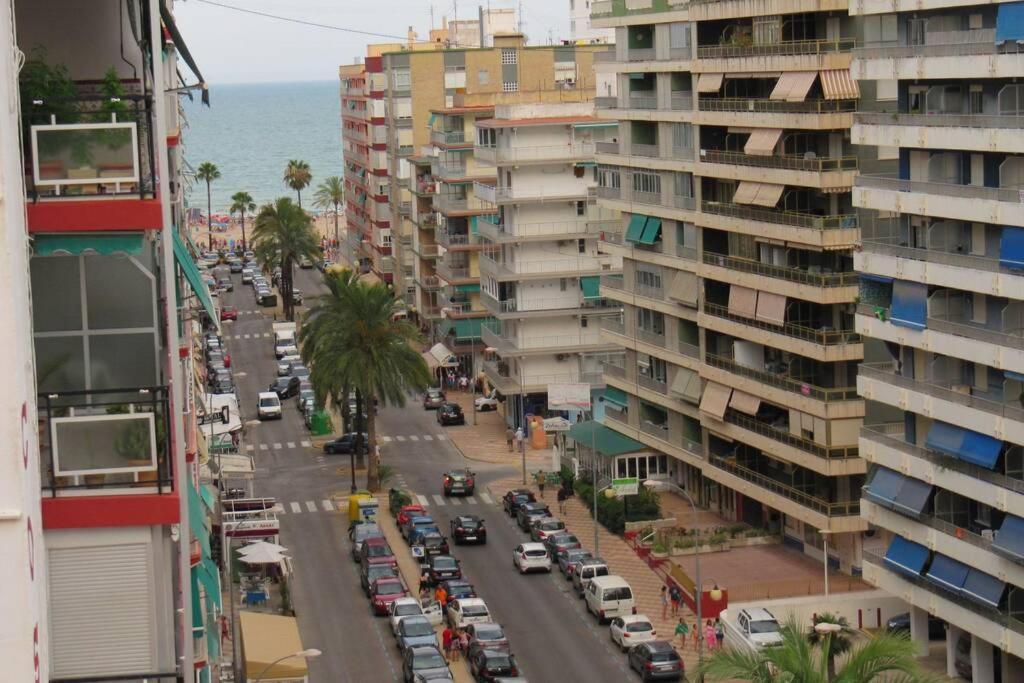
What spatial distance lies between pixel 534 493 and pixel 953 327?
35.8 m

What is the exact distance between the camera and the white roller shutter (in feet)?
49.0

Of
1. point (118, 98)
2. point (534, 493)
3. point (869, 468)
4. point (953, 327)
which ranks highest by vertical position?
point (118, 98)

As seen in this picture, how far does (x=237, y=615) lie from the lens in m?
59.0

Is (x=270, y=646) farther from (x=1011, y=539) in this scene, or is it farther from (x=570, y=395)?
(x=570, y=395)

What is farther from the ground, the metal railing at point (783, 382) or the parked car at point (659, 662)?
the metal railing at point (783, 382)

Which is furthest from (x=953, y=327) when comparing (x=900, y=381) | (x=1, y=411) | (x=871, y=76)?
(x=1, y=411)

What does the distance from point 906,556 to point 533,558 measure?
19.3m

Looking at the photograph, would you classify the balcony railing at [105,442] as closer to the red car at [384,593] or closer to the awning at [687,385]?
the red car at [384,593]

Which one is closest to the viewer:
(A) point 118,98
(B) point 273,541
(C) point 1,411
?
(C) point 1,411

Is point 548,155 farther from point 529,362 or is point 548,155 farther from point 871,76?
point 871,76

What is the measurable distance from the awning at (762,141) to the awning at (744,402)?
9370mm

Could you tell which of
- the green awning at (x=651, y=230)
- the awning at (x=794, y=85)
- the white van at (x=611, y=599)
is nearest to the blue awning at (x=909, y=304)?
the awning at (x=794, y=85)

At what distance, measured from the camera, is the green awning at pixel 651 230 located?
74.6 m

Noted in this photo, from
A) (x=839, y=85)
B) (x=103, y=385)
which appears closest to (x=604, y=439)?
(x=839, y=85)
